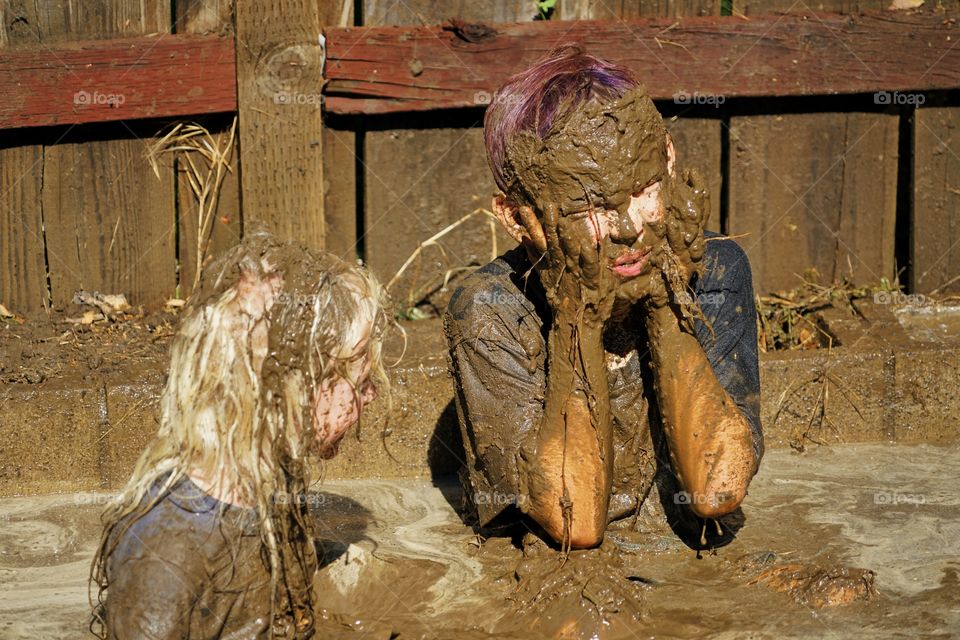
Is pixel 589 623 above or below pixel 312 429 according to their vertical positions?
below

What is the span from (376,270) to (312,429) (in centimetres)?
284

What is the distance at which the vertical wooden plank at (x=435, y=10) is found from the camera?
601 cm

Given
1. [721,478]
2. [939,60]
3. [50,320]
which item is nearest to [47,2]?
[50,320]

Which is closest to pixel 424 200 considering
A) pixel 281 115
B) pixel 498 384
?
pixel 281 115

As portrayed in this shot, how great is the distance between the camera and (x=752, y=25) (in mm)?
6031

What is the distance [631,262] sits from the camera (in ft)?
13.5

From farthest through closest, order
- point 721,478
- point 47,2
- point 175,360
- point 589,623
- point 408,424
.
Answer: point 47,2 < point 408,424 < point 721,478 < point 589,623 < point 175,360

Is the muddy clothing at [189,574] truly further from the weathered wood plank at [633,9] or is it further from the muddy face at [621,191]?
the weathered wood plank at [633,9]

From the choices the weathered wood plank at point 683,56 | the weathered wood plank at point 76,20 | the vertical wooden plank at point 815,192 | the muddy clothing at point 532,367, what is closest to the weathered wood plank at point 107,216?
the weathered wood plank at point 76,20

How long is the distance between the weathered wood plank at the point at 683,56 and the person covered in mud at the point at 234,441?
269cm

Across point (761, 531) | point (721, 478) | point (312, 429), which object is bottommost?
point (761, 531)

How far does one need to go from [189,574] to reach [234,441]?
0.37m

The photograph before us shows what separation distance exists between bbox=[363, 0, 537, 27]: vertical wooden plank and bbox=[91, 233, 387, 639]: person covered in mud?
114 inches

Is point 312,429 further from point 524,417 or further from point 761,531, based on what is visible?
point 761,531
